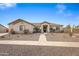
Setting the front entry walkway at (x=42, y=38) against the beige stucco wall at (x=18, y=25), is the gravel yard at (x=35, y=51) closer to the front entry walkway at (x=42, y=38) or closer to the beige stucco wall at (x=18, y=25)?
the front entry walkway at (x=42, y=38)

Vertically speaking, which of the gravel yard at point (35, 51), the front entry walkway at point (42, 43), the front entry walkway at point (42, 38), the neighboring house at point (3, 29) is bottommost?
the gravel yard at point (35, 51)

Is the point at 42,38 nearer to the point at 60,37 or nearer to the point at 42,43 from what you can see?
the point at 42,43

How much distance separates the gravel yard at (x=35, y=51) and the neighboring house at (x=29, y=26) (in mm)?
332

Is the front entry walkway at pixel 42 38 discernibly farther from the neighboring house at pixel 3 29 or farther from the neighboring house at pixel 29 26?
the neighboring house at pixel 3 29

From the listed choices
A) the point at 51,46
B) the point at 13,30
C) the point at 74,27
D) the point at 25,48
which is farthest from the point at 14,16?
the point at 74,27

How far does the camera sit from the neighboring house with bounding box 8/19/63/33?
3.97 m

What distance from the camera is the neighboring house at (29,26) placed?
397cm

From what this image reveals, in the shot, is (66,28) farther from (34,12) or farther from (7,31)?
(7,31)

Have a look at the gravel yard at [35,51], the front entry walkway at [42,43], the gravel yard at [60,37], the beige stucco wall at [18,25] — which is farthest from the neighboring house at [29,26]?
the gravel yard at [35,51]

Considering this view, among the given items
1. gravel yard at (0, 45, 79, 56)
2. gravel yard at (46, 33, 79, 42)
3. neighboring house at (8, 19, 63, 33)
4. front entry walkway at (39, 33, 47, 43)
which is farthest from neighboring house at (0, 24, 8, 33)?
gravel yard at (46, 33, 79, 42)

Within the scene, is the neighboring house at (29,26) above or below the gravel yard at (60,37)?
above

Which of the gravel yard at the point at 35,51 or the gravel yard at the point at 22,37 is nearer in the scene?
the gravel yard at the point at 35,51

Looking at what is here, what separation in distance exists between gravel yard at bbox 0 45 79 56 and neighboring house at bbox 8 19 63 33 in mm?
332

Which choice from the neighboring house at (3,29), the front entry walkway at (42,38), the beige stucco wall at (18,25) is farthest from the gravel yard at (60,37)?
the neighboring house at (3,29)
